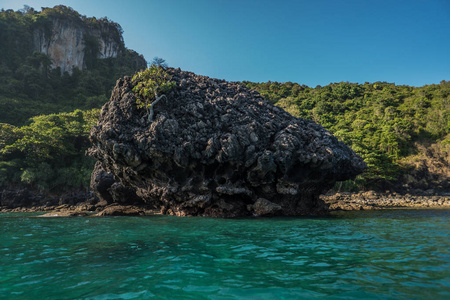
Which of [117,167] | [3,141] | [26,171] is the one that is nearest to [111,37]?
[3,141]

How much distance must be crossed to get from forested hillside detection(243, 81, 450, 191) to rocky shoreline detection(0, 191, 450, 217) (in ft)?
20.3

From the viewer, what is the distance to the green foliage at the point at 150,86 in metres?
19.6

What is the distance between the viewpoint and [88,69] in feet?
263

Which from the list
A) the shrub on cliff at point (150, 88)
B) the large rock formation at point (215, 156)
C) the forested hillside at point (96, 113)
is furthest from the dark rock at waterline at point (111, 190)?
the forested hillside at point (96, 113)

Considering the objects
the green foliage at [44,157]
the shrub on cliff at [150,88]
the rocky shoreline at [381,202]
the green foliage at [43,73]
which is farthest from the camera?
the green foliage at [43,73]

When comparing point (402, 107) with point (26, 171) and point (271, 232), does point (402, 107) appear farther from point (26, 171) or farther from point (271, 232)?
point (26, 171)

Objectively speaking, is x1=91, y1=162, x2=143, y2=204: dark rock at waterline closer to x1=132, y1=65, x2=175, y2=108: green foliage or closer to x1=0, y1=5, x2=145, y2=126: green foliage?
x1=132, y1=65, x2=175, y2=108: green foliage

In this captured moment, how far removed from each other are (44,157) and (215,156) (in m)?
34.3

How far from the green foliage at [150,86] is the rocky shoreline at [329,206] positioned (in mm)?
9462

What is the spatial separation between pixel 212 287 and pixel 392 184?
155 feet

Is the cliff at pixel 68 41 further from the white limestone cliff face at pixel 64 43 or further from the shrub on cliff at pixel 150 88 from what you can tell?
the shrub on cliff at pixel 150 88

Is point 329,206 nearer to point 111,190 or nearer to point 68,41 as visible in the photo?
point 111,190

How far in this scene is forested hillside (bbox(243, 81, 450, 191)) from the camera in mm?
41344

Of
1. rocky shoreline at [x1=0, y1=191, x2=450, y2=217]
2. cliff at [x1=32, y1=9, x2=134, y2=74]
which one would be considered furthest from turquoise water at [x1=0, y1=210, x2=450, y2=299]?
cliff at [x1=32, y1=9, x2=134, y2=74]
